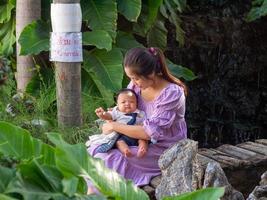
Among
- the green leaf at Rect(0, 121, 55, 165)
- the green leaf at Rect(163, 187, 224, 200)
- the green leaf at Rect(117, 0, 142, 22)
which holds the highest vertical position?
the green leaf at Rect(117, 0, 142, 22)

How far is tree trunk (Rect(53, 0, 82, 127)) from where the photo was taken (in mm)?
4441

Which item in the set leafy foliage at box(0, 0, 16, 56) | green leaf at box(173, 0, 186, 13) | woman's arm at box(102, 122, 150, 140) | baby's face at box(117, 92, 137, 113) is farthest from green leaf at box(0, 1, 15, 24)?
woman's arm at box(102, 122, 150, 140)

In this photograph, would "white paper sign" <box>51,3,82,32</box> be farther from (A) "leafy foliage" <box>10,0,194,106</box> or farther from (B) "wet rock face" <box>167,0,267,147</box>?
(B) "wet rock face" <box>167,0,267,147</box>

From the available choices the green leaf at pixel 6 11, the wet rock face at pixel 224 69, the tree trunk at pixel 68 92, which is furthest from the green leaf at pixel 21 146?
the wet rock face at pixel 224 69

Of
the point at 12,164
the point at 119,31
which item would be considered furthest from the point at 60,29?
the point at 12,164

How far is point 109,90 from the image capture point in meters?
5.25

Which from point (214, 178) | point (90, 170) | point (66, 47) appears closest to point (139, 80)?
point (66, 47)

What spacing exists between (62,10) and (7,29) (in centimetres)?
201

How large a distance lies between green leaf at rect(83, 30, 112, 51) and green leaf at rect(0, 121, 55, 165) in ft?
10.5

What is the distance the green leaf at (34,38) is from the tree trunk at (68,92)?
2.55ft

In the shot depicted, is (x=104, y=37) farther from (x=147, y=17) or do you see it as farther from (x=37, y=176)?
(x=37, y=176)

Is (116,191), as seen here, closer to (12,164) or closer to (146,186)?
(12,164)

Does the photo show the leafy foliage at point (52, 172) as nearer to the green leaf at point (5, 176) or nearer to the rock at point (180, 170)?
the green leaf at point (5, 176)

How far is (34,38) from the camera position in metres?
5.31
